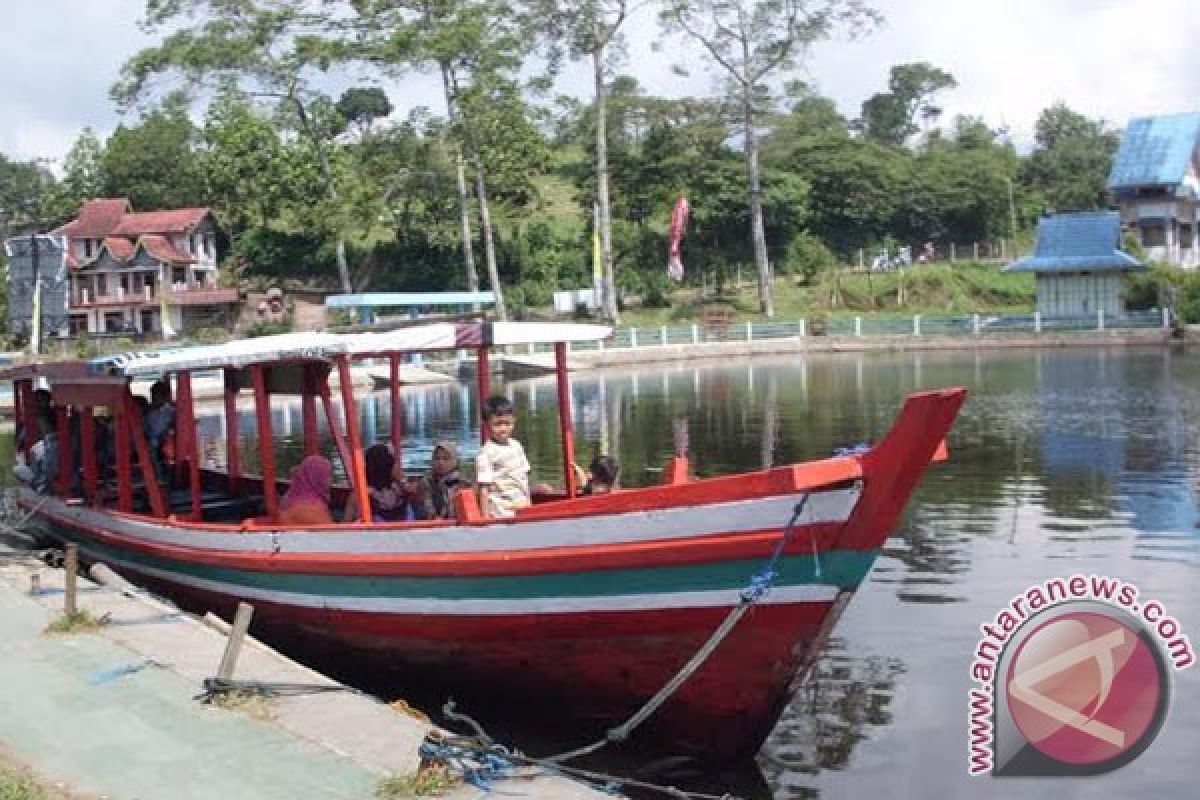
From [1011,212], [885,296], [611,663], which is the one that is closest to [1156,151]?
[1011,212]

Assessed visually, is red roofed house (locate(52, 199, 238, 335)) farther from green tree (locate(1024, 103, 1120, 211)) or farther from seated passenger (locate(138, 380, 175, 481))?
seated passenger (locate(138, 380, 175, 481))

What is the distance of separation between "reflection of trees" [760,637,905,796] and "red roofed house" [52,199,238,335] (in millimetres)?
54622

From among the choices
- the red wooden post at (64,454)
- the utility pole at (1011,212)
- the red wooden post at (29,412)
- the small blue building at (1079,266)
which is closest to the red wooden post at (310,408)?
the red wooden post at (64,454)

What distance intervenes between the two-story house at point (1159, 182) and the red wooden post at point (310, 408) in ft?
172

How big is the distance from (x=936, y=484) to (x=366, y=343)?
1115 cm

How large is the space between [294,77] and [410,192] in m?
7.85

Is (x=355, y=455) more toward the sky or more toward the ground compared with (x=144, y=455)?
more toward the sky

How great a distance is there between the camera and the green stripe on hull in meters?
7.21

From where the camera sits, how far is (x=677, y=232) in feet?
184

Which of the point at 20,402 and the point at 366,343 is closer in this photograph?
the point at 366,343

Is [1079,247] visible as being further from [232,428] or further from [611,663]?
[611,663]

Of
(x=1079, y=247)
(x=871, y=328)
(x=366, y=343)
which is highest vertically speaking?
(x=1079, y=247)

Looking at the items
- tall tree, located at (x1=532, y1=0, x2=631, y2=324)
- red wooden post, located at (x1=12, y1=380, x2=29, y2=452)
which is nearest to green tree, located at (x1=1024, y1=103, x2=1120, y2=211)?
tall tree, located at (x1=532, y1=0, x2=631, y2=324)

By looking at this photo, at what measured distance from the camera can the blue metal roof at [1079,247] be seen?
50719 millimetres
